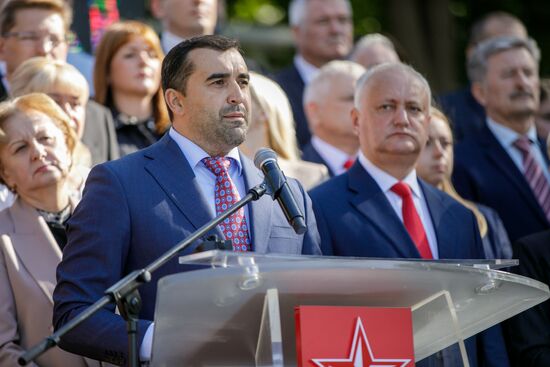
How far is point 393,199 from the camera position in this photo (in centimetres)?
612

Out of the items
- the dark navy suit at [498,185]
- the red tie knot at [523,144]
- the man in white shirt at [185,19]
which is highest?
the man in white shirt at [185,19]

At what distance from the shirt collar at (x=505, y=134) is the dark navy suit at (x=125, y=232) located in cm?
371

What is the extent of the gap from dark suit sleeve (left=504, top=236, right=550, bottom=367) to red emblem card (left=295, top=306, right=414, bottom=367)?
91.3 inches

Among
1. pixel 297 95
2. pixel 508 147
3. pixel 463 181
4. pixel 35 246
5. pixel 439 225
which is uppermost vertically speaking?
pixel 297 95

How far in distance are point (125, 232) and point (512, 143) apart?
4373 mm

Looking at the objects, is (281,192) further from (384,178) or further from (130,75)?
(130,75)

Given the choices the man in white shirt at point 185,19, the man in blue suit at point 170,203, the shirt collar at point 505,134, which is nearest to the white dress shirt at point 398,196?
the man in blue suit at point 170,203

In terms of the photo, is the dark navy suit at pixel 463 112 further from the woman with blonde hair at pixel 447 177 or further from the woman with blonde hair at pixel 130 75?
the woman with blonde hair at pixel 130 75

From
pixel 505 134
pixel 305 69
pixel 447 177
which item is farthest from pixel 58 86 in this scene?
pixel 505 134

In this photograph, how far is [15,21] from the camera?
7.50 meters

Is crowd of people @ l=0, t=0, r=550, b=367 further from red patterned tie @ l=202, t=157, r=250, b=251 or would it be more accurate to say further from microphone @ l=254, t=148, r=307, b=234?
microphone @ l=254, t=148, r=307, b=234

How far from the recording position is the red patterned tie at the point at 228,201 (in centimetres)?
482

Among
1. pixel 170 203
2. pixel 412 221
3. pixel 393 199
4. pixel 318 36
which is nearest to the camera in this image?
pixel 170 203

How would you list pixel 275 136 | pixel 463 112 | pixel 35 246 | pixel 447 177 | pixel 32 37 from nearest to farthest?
pixel 35 246
pixel 275 136
pixel 447 177
pixel 32 37
pixel 463 112
